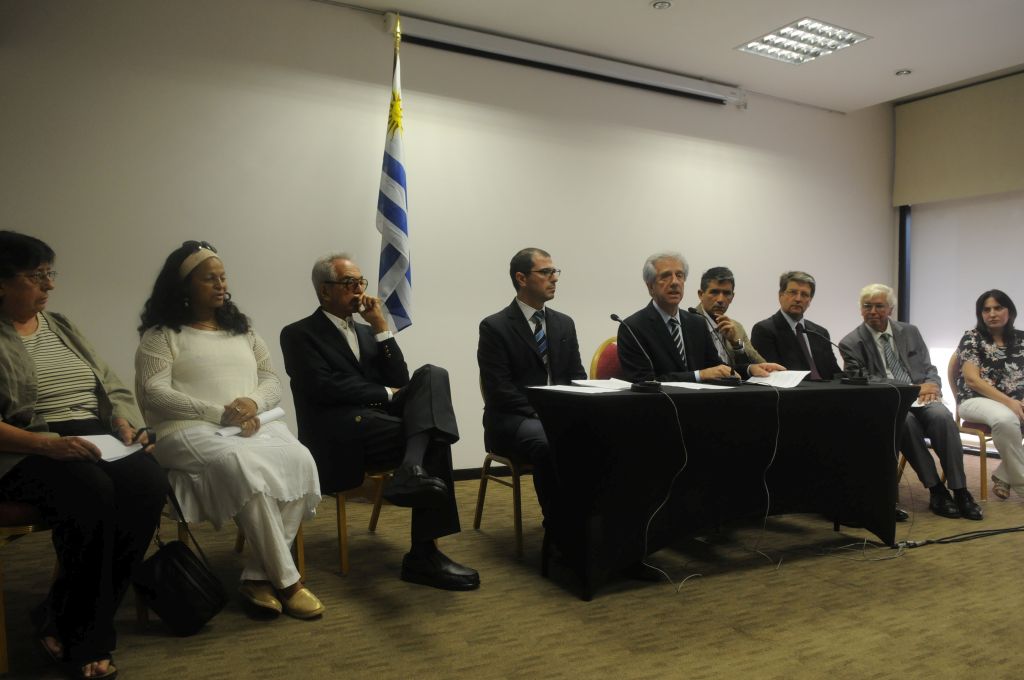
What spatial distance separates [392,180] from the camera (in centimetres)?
437

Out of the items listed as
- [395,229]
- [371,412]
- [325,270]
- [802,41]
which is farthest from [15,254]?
[802,41]

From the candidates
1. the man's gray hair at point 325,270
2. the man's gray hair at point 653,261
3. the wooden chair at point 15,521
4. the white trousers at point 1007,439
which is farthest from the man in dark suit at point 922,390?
the wooden chair at point 15,521

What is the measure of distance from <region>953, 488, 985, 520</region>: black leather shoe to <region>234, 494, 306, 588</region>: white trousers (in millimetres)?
3353

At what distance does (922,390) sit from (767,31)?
255cm

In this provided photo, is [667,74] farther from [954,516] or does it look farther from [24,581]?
[24,581]

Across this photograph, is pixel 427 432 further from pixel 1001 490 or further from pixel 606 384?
pixel 1001 490

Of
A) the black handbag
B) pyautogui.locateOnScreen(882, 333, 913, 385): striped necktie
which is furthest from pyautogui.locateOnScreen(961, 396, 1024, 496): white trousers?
the black handbag

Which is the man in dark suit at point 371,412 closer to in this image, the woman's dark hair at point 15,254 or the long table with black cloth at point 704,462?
the long table with black cloth at point 704,462

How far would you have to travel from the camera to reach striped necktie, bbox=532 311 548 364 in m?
3.29

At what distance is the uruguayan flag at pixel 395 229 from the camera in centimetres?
430

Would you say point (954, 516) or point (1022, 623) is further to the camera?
point (954, 516)

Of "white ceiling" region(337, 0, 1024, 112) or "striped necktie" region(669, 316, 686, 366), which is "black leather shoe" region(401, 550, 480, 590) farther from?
"white ceiling" region(337, 0, 1024, 112)

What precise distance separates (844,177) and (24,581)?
6.77m

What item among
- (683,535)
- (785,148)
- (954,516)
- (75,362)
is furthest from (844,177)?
(75,362)
